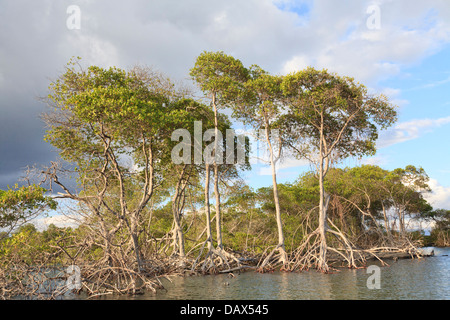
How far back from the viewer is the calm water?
1415cm

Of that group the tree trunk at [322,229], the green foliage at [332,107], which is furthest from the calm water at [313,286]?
the green foliage at [332,107]

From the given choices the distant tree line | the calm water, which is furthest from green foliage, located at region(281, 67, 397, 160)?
the calm water

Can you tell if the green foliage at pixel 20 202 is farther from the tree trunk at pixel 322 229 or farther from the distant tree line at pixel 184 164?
the tree trunk at pixel 322 229

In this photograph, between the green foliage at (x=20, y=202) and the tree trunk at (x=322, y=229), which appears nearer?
the green foliage at (x=20, y=202)

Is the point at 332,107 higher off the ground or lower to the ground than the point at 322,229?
higher

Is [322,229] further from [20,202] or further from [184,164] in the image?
[20,202]

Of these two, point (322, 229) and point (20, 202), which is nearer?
point (20, 202)

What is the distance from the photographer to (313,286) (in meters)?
16.2

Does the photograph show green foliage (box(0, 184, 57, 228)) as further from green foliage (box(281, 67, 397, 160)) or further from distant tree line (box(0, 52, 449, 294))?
green foliage (box(281, 67, 397, 160))

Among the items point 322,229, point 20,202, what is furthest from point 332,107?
point 20,202

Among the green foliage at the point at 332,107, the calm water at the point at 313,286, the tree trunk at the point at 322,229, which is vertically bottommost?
the calm water at the point at 313,286

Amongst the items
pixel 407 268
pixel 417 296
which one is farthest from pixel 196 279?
pixel 407 268

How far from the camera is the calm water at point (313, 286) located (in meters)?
14.1

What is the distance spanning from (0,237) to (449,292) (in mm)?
17633
